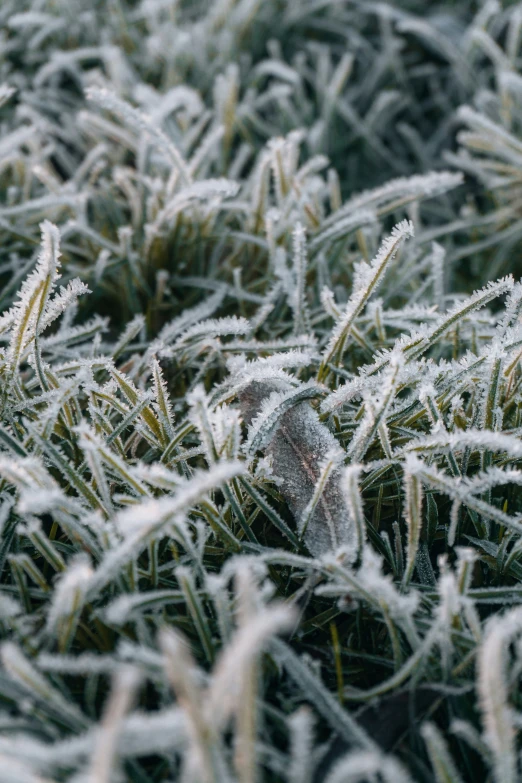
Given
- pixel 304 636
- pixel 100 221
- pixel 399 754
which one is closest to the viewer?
pixel 399 754

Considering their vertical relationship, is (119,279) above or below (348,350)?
above

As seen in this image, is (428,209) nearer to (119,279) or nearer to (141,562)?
(119,279)

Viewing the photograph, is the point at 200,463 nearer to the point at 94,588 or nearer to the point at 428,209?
the point at 94,588

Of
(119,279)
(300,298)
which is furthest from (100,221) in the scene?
(300,298)

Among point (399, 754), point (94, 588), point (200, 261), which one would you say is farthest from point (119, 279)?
point (399, 754)

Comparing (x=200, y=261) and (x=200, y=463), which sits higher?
(x=200, y=261)

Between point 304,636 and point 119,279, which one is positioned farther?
point 119,279

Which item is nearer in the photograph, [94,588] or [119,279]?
[94,588]

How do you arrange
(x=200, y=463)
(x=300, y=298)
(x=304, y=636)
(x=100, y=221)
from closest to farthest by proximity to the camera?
(x=304, y=636)
(x=200, y=463)
(x=300, y=298)
(x=100, y=221)

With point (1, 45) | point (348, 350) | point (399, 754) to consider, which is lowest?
point (399, 754)
